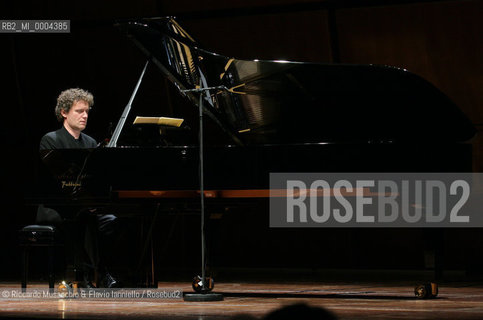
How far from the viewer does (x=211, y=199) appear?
12.8 ft

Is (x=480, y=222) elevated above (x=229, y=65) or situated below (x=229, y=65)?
below

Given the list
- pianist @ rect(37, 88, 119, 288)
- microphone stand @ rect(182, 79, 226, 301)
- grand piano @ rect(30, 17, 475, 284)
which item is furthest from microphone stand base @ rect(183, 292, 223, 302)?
pianist @ rect(37, 88, 119, 288)

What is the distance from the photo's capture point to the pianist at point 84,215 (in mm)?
4046

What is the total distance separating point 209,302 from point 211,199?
638 millimetres

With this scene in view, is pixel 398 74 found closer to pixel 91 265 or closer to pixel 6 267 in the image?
pixel 91 265

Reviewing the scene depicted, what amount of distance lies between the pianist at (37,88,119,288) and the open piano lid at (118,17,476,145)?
2.38 feet

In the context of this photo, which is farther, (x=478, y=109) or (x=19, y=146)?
(x=19, y=146)

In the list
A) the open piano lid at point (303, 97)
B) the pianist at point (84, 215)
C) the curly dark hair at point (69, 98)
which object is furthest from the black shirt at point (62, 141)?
the open piano lid at point (303, 97)

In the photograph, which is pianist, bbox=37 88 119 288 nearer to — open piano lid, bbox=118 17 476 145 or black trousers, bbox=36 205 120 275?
black trousers, bbox=36 205 120 275

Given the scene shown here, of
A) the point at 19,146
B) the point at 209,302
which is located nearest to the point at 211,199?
the point at 209,302

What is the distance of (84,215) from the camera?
159 inches

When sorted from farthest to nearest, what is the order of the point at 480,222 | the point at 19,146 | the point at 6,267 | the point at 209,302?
1. the point at 19,146
2. the point at 6,267
3. the point at 480,222
4. the point at 209,302

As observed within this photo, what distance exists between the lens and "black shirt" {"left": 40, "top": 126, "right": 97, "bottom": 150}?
4039 mm

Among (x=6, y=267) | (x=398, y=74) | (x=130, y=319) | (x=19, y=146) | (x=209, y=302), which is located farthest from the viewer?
(x=19, y=146)
